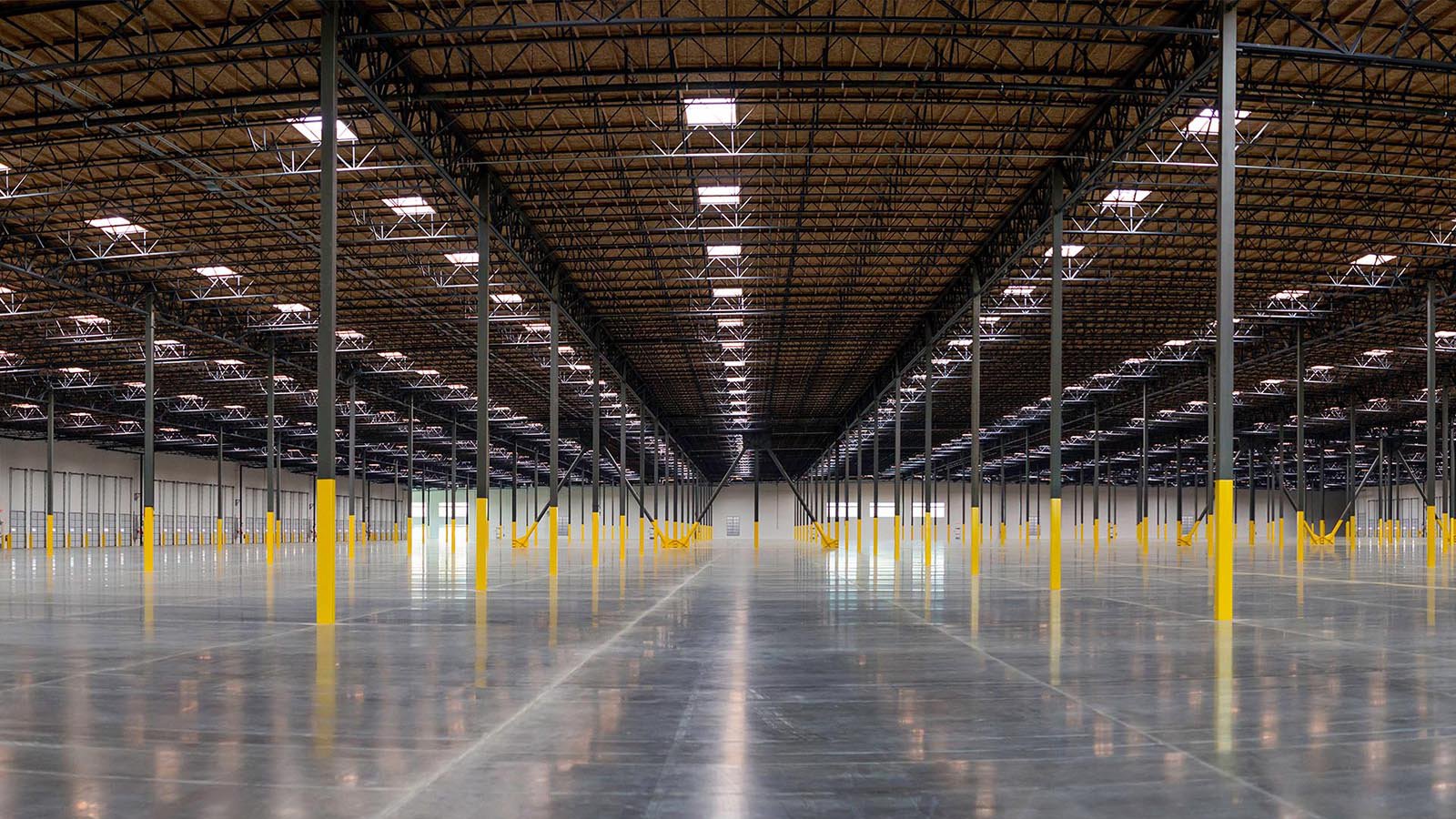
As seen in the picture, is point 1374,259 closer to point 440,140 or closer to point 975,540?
point 975,540

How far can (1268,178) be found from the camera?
26.8 metres

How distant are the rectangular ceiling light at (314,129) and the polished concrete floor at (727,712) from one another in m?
10.2

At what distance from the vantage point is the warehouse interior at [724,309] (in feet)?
22.1

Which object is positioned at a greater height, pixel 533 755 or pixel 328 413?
pixel 328 413

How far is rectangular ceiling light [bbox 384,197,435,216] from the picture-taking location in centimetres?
2798

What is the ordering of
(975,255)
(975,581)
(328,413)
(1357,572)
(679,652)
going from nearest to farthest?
(679,652), (328,413), (975,581), (1357,572), (975,255)

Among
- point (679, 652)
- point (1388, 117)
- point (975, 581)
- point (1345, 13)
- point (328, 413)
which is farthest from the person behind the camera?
point (975, 581)

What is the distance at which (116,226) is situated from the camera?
97.9 ft

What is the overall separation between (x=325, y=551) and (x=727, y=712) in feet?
30.0

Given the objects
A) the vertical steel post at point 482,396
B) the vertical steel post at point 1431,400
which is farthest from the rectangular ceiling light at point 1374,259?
the vertical steel post at point 482,396

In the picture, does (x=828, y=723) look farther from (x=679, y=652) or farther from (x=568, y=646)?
(x=568, y=646)

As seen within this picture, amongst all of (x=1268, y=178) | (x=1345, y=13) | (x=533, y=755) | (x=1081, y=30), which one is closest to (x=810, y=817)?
(x=533, y=755)

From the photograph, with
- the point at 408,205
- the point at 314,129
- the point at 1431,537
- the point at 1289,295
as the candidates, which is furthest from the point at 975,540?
the point at 1289,295

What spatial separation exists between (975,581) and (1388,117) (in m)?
12.7
